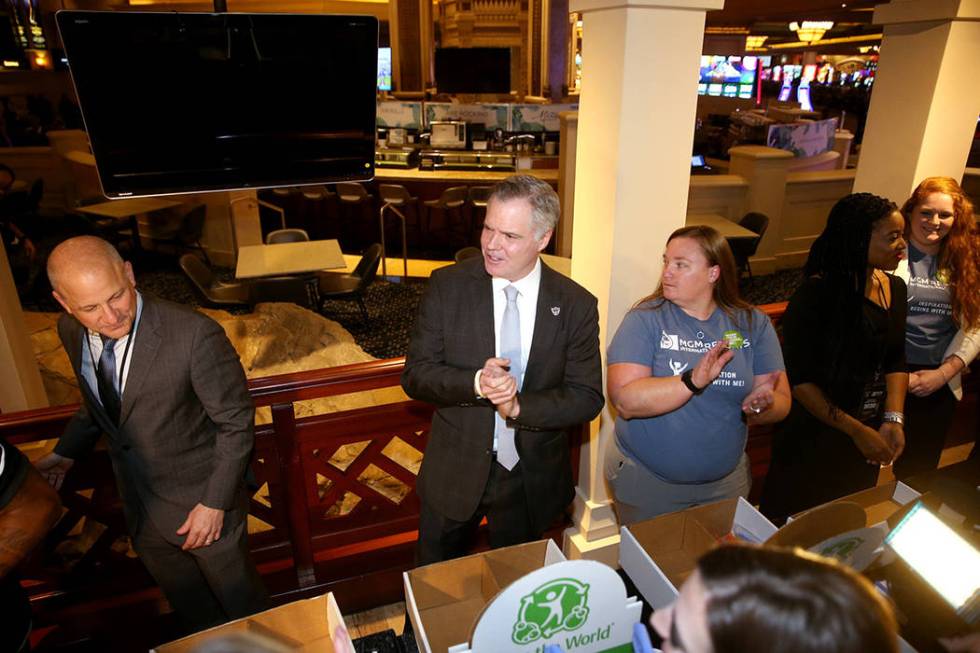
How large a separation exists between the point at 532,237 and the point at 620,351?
0.51m

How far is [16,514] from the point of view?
4.85 feet

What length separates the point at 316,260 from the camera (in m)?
6.18

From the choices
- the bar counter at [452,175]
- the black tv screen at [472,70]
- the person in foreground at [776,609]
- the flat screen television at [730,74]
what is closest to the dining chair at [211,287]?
the bar counter at [452,175]

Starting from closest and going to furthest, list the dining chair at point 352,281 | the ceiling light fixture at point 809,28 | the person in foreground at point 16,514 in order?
the person in foreground at point 16,514 → the dining chair at point 352,281 → the ceiling light fixture at point 809,28

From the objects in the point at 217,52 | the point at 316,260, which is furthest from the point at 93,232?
the point at 217,52

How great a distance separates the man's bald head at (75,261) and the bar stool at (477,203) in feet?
22.6

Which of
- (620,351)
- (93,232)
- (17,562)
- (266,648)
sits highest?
(266,648)

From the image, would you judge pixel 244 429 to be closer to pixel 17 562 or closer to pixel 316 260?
pixel 17 562

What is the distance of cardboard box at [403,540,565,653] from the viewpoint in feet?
4.85

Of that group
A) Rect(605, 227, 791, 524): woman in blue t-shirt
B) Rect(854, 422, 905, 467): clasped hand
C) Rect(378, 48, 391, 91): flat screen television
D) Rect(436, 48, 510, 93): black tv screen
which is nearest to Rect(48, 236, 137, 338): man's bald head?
Rect(605, 227, 791, 524): woman in blue t-shirt

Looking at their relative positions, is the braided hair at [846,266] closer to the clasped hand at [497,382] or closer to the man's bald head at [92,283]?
the clasped hand at [497,382]

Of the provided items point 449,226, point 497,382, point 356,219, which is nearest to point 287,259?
point 356,219

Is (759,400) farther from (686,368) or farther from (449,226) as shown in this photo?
(449,226)

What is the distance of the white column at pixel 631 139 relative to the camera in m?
2.27
